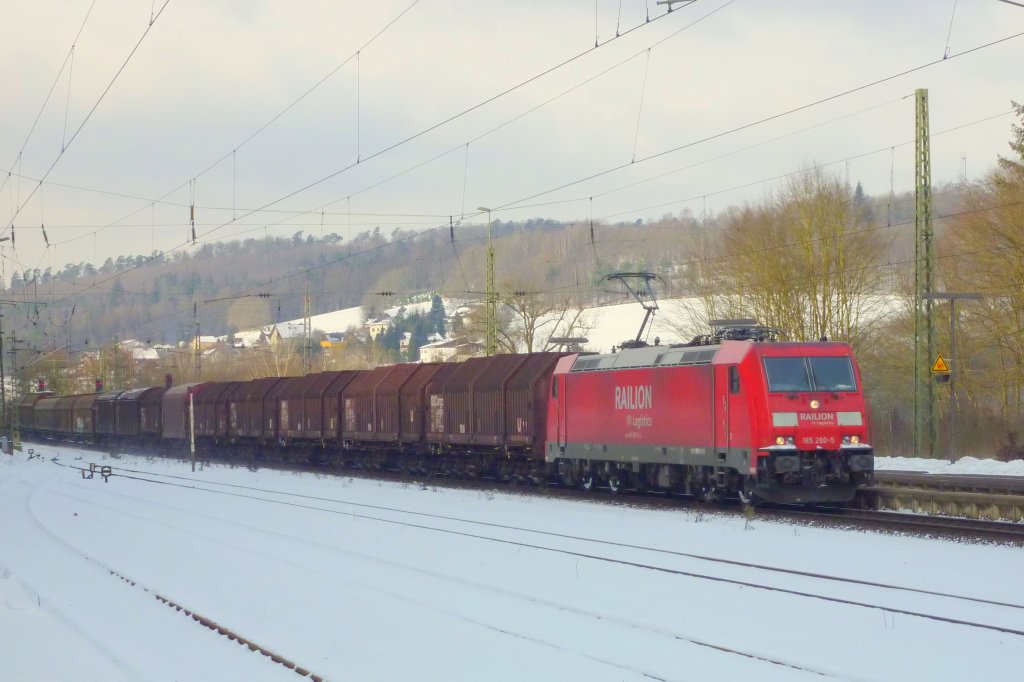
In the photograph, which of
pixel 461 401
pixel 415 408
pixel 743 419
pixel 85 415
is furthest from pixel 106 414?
pixel 743 419

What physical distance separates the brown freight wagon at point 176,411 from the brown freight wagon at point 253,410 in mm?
4103

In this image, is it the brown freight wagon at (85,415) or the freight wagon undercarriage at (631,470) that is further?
the brown freight wagon at (85,415)

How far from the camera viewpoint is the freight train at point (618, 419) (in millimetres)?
21359

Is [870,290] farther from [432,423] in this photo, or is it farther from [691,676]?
[691,676]

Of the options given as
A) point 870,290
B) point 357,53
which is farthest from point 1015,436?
point 357,53

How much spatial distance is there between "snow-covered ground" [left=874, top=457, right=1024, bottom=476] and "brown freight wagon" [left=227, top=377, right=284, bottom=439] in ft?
85.6

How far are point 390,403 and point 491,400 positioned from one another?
7.19 metres

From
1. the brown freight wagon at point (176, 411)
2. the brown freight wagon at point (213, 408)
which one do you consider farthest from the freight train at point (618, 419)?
the brown freight wagon at point (176, 411)

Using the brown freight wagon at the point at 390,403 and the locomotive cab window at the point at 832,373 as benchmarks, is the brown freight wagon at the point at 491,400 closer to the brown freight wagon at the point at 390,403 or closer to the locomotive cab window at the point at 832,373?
the brown freight wagon at the point at 390,403

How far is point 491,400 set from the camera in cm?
3250

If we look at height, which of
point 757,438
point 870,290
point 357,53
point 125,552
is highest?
point 357,53

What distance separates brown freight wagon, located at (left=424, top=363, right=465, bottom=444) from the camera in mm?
35531

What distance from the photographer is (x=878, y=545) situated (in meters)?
16.9

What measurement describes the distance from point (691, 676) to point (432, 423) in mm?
26874
